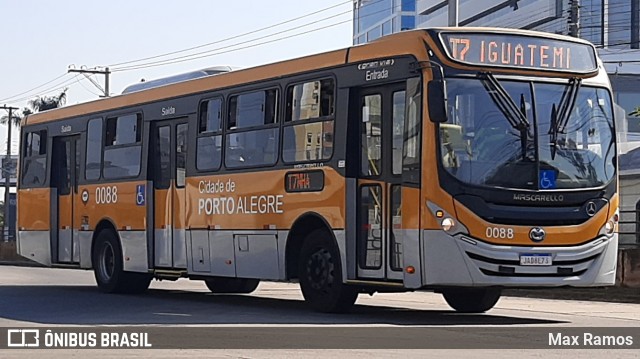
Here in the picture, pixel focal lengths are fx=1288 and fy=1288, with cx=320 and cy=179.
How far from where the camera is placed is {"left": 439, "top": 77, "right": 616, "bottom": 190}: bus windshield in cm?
1510

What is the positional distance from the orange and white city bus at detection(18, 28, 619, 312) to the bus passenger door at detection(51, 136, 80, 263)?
4511 mm

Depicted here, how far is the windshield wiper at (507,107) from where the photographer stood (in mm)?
15273

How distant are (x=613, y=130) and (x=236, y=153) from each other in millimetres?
5645

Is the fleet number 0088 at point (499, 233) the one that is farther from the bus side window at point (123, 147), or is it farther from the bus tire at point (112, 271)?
the bus tire at point (112, 271)

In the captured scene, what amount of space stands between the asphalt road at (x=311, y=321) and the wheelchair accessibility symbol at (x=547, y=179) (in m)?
1.68

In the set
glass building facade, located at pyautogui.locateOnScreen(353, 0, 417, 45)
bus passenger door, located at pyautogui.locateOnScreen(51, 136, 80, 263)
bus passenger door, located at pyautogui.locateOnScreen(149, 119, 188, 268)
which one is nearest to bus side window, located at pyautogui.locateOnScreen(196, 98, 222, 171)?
bus passenger door, located at pyautogui.locateOnScreen(149, 119, 188, 268)

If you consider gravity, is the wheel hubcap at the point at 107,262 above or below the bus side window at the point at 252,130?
below

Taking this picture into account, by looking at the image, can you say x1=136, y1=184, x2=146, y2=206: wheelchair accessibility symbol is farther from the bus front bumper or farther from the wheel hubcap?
the bus front bumper

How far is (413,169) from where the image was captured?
1533 cm

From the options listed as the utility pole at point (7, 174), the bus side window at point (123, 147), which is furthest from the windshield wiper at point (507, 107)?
the utility pole at point (7, 174)

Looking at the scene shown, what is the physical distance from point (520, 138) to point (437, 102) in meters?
1.16

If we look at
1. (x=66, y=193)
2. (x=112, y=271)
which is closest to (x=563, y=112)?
(x=112, y=271)

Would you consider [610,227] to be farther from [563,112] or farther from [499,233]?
[499,233]

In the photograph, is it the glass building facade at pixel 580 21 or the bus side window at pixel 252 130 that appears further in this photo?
the glass building facade at pixel 580 21
